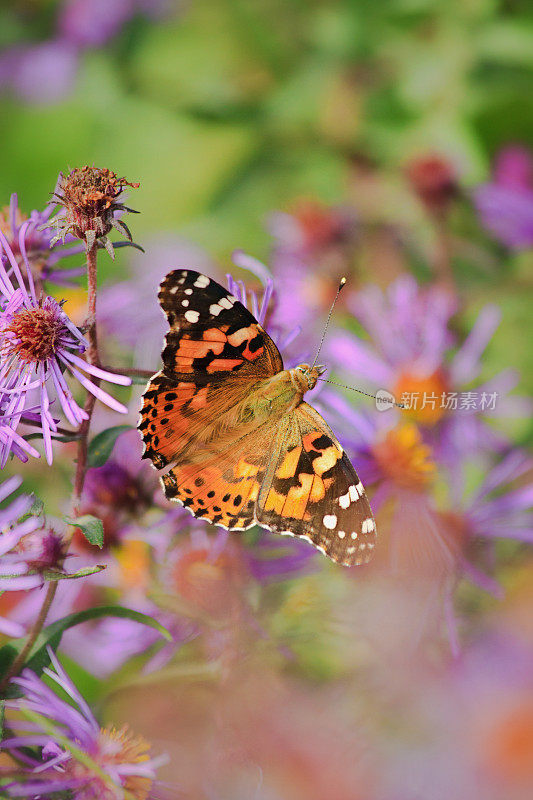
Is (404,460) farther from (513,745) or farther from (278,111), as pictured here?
(278,111)

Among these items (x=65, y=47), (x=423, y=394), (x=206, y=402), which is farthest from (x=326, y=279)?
(x=65, y=47)

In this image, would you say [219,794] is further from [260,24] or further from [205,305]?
[260,24]

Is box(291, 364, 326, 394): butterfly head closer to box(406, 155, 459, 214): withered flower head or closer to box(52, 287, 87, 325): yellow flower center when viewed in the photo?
box(52, 287, 87, 325): yellow flower center

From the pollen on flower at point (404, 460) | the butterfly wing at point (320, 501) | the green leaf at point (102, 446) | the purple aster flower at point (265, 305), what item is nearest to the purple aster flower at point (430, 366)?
the pollen on flower at point (404, 460)

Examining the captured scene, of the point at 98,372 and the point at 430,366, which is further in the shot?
the point at 430,366

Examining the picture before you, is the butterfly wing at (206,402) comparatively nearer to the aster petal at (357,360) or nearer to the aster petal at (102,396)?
the aster petal at (102,396)

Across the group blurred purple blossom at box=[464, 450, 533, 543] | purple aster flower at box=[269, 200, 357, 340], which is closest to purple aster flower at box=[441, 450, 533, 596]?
blurred purple blossom at box=[464, 450, 533, 543]

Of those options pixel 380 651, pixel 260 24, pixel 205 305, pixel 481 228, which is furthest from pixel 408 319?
pixel 260 24
